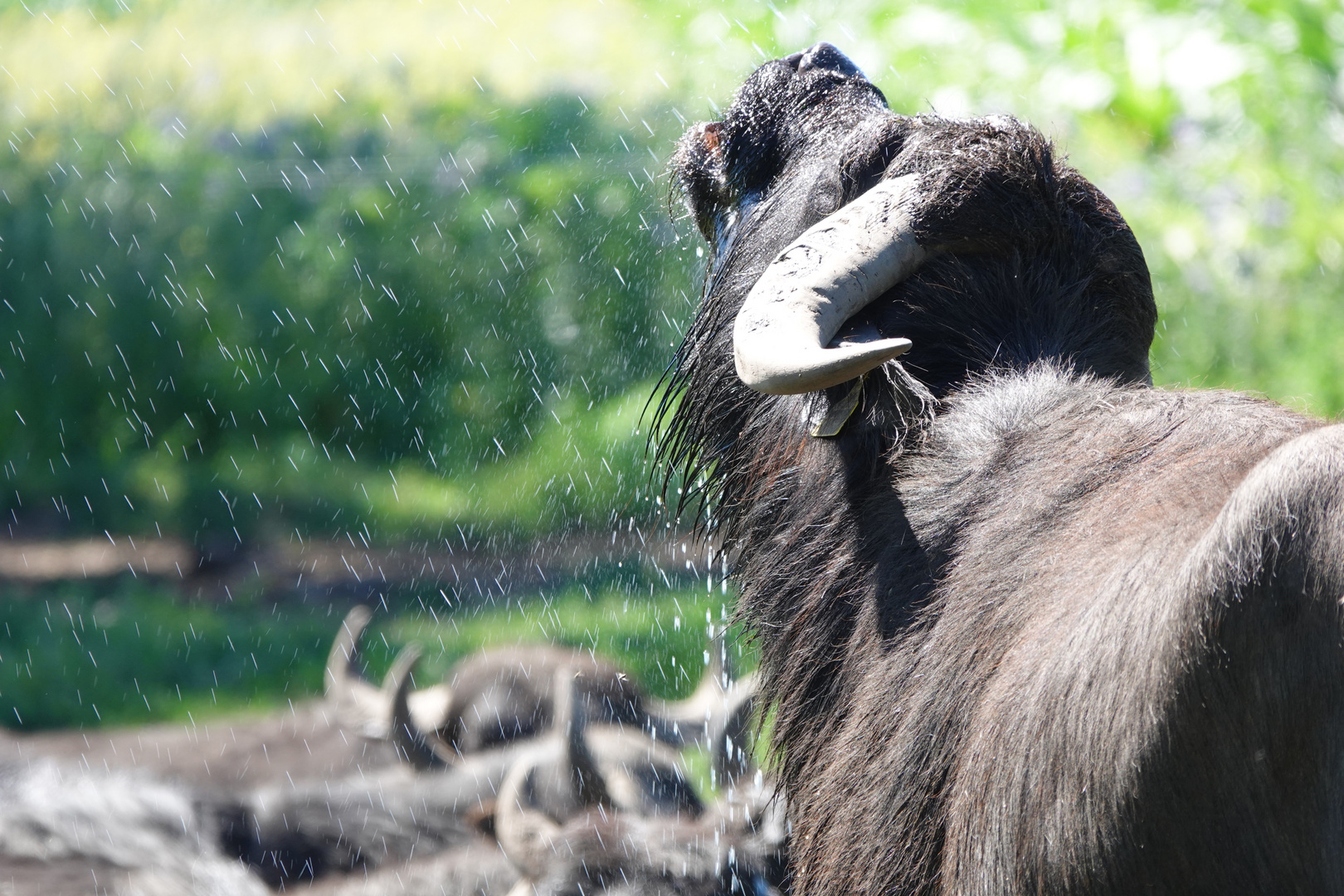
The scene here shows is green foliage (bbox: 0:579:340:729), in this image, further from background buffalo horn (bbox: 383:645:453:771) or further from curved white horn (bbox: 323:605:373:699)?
background buffalo horn (bbox: 383:645:453:771)

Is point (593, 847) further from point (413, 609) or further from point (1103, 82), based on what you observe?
point (1103, 82)

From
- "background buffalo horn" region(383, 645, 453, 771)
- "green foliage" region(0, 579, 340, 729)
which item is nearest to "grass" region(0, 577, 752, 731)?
"green foliage" region(0, 579, 340, 729)

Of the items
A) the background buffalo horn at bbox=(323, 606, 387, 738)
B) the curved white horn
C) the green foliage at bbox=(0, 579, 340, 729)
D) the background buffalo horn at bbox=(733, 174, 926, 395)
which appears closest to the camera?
the background buffalo horn at bbox=(733, 174, 926, 395)

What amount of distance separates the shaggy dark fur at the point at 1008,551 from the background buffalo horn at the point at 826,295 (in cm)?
7

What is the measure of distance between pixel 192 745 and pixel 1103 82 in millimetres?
7178

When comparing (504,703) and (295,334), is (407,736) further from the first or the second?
(295,334)

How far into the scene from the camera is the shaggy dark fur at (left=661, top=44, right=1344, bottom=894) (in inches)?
53.8

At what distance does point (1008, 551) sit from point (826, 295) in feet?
1.76

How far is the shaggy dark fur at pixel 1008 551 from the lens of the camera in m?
1.37

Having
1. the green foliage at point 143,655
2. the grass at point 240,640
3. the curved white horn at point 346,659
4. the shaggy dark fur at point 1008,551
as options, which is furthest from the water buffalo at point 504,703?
the shaggy dark fur at point 1008,551

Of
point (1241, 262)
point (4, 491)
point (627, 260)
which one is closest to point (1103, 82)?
point (1241, 262)

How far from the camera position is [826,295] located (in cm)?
216

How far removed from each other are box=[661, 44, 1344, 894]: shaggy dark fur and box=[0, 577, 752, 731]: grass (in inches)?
170

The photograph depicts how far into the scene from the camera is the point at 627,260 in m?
9.63
